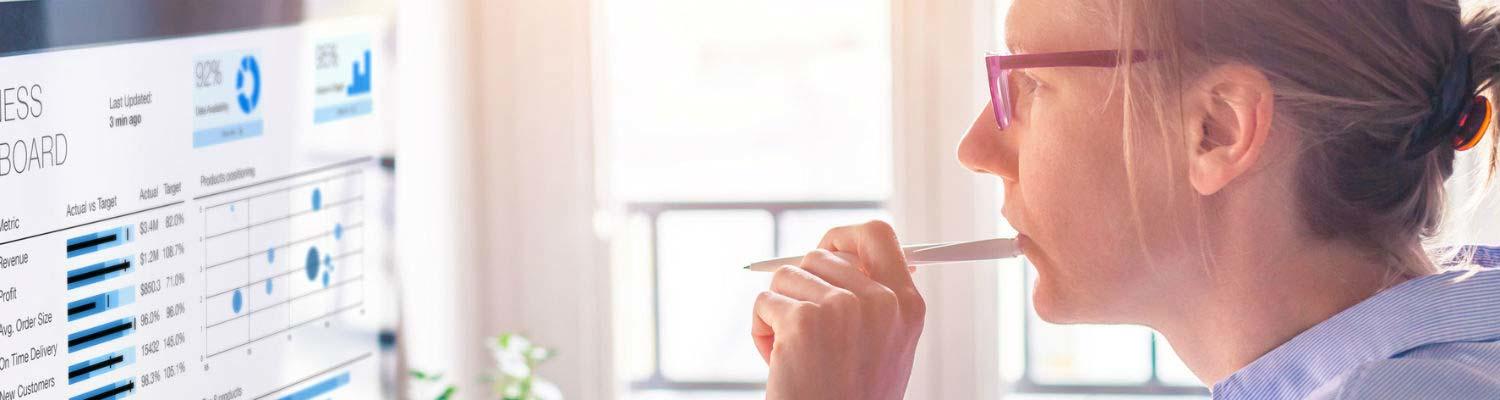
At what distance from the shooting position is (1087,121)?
0.91 m

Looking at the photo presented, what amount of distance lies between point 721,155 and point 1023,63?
7.58 ft

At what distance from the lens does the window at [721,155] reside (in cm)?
312

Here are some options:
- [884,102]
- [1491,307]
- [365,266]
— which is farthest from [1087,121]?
[884,102]

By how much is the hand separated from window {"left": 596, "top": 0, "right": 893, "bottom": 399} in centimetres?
204

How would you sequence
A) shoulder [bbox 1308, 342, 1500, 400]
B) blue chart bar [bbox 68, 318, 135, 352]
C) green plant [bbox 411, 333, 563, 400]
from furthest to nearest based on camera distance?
green plant [bbox 411, 333, 563, 400]
blue chart bar [bbox 68, 318, 135, 352]
shoulder [bbox 1308, 342, 1500, 400]

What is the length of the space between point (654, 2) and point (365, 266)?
1740mm

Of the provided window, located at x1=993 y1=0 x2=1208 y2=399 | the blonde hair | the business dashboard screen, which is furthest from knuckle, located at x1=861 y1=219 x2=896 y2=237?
window, located at x1=993 y1=0 x2=1208 y2=399

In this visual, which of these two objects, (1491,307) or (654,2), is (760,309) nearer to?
(1491,307)

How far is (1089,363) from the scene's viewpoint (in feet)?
10.7

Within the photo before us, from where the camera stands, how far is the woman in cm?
80

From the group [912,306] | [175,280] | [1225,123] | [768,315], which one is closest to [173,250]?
[175,280]

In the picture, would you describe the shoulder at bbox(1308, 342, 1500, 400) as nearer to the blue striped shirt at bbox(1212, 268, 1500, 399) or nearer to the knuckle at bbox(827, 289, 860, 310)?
the blue striped shirt at bbox(1212, 268, 1500, 399)

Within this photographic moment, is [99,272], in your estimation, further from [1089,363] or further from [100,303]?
[1089,363]

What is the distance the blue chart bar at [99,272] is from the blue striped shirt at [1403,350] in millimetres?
839
